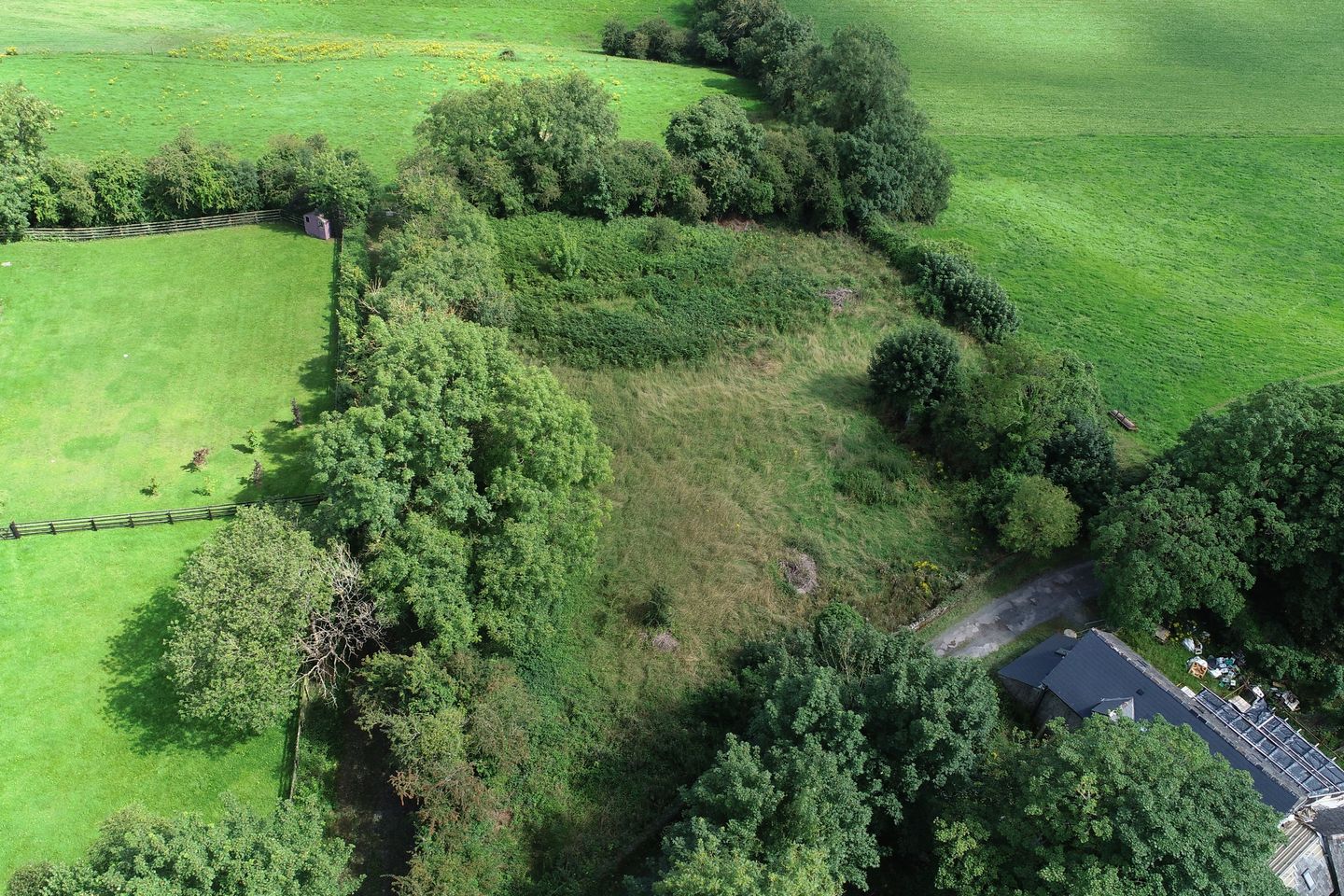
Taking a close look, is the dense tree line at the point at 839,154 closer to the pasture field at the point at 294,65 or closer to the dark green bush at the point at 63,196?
the pasture field at the point at 294,65

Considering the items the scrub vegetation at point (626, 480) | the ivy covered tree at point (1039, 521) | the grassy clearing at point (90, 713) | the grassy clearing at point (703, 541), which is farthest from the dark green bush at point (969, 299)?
the grassy clearing at point (90, 713)

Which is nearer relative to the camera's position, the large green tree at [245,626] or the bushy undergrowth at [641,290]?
the large green tree at [245,626]

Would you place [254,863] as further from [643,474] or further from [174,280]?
[174,280]

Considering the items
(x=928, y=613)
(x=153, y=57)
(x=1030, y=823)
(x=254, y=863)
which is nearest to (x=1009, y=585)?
(x=928, y=613)

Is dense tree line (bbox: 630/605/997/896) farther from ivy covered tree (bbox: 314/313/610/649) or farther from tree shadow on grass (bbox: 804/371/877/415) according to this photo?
tree shadow on grass (bbox: 804/371/877/415)

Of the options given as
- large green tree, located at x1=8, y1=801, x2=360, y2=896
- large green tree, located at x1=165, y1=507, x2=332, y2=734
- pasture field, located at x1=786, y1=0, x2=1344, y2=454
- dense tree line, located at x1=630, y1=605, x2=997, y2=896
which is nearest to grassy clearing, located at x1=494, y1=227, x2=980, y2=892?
dense tree line, located at x1=630, y1=605, x2=997, y2=896
